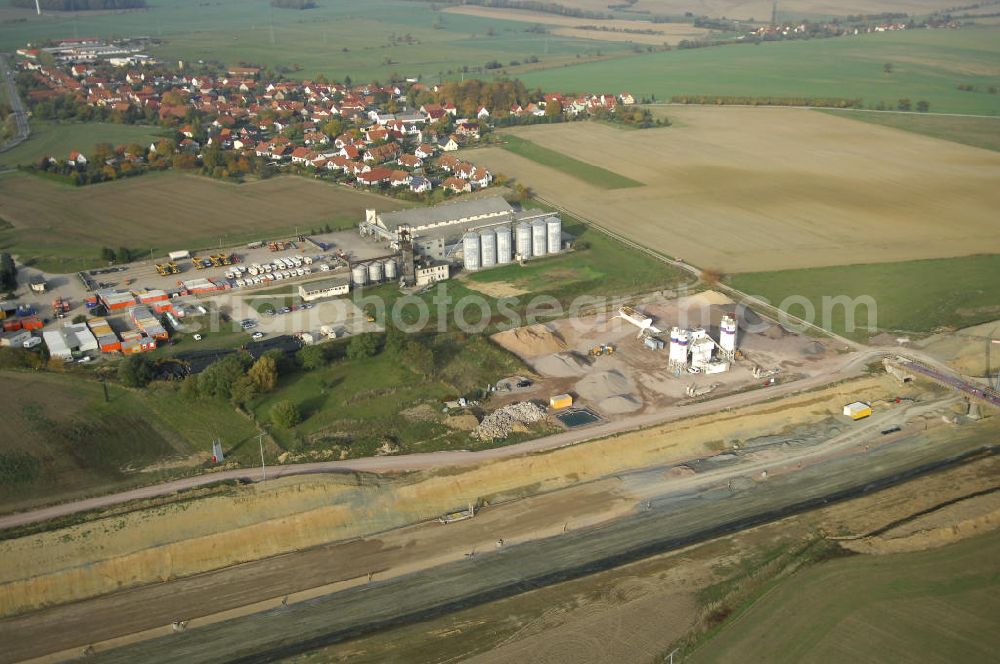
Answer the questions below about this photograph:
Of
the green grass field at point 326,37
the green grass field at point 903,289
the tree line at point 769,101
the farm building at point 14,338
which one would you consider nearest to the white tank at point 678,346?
the green grass field at point 903,289

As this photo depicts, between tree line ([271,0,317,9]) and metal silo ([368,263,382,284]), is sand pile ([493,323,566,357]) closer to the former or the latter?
metal silo ([368,263,382,284])

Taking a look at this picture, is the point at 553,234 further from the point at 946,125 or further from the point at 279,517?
the point at 946,125

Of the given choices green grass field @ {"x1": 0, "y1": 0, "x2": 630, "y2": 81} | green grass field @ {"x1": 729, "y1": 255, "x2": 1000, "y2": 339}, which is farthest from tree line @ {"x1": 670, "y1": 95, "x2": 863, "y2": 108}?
green grass field @ {"x1": 729, "y1": 255, "x2": 1000, "y2": 339}

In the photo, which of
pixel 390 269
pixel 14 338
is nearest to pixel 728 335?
pixel 390 269

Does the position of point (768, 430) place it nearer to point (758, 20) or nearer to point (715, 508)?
point (715, 508)

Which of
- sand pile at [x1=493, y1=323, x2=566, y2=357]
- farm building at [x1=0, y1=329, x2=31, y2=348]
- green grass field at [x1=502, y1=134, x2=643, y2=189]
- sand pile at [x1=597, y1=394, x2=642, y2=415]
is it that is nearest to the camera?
sand pile at [x1=597, y1=394, x2=642, y2=415]

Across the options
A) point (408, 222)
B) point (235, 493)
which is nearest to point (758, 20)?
point (408, 222)
